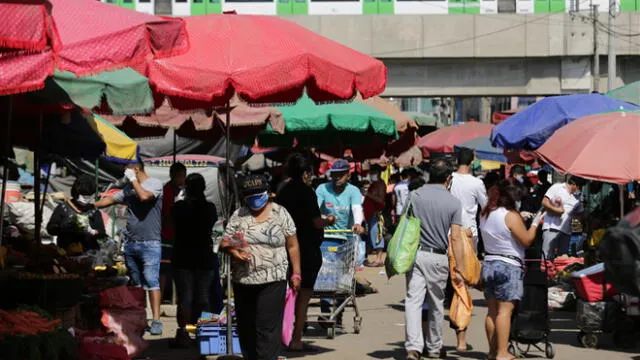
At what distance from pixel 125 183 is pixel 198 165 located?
13.4 metres

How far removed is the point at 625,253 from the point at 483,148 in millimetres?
25601

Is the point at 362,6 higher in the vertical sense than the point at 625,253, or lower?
higher

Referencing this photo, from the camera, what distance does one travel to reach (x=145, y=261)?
12.8m

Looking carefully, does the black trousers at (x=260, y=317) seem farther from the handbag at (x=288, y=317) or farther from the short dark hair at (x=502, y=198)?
the short dark hair at (x=502, y=198)

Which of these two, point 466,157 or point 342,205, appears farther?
point 342,205

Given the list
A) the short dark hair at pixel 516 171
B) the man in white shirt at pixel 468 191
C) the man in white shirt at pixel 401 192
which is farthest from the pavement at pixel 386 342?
the short dark hair at pixel 516 171

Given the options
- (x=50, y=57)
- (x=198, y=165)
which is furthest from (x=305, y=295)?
(x=198, y=165)

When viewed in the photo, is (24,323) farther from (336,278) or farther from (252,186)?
(336,278)

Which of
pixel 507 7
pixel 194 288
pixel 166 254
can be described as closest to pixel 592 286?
pixel 194 288

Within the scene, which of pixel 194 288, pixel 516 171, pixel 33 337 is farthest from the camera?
pixel 516 171

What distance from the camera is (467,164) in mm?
13242

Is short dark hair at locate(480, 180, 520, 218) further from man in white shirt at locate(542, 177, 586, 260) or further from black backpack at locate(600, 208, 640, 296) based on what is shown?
man in white shirt at locate(542, 177, 586, 260)

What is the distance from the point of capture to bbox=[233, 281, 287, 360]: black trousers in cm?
916

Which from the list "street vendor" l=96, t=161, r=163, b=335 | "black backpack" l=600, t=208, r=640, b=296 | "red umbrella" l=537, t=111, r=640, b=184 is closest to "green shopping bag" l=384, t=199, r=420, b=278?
"red umbrella" l=537, t=111, r=640, b=184
